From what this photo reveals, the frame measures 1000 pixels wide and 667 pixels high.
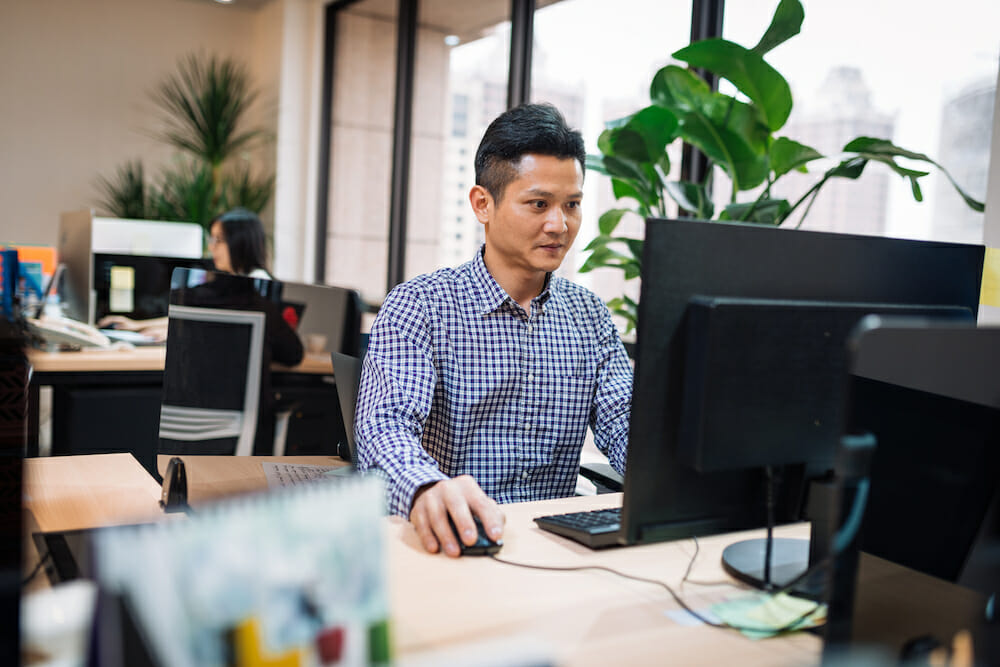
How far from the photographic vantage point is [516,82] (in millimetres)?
3773

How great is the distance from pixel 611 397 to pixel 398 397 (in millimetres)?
464

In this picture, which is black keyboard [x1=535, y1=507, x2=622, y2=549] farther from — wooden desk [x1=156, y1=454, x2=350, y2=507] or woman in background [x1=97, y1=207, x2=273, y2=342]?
woman in background [x1=97, y1=207, x2=273, y2=342]

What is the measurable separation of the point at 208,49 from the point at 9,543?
5.78m

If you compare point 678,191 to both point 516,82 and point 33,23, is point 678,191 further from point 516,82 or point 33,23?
point 33,23

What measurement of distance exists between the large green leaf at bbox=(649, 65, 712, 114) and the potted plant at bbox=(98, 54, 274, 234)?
12.2ft

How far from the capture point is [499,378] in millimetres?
1561

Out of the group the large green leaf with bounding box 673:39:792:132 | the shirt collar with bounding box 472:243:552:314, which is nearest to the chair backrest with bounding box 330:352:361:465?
the shirt collar with bounding box 472:243:552:314

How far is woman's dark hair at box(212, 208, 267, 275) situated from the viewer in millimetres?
3406

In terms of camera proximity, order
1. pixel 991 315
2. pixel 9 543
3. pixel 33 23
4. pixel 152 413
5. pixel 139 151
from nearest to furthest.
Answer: pixel 9 543 → pixel 991 315 → pixel 152 413 → pixel 33 23 → pixel 139 151

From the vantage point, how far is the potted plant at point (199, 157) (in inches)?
205

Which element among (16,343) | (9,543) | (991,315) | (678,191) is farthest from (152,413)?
(991,315)

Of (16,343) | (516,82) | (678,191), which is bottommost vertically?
(16,343)

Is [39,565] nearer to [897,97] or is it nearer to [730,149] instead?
[730,149]

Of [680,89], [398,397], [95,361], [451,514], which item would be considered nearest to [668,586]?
[451,514]
